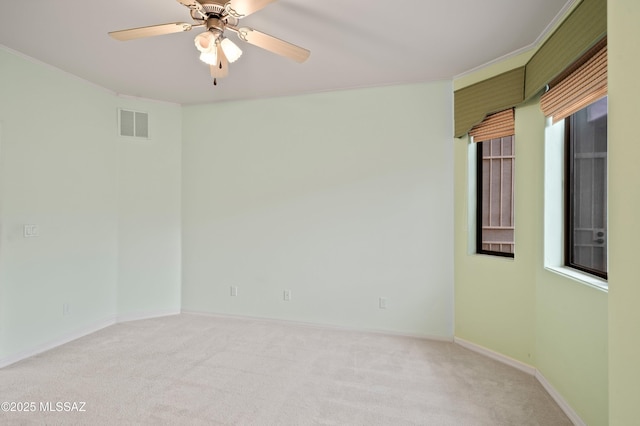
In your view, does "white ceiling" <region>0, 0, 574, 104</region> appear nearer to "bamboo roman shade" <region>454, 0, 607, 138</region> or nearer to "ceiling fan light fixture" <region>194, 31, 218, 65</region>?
"bamboo roman shade" <region>454, 0, 607, 138</region>

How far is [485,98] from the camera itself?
9.26 feet

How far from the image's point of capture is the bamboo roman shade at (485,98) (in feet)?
8.49

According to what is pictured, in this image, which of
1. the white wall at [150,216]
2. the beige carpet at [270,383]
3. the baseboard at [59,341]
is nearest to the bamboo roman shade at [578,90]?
the beige carpet at [270,383]

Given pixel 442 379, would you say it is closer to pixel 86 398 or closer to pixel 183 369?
pixel 183 369

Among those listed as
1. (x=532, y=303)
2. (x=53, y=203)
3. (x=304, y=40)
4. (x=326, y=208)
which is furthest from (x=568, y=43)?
(x=53, y=203)

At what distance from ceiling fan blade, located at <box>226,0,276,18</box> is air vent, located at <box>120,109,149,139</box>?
2.59m

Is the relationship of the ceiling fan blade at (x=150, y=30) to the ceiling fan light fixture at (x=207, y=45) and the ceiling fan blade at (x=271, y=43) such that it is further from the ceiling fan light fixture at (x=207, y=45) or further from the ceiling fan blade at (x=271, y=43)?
the ceiling fan blade at (x=271, y=43)

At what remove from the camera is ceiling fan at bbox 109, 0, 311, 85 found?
1704 mm

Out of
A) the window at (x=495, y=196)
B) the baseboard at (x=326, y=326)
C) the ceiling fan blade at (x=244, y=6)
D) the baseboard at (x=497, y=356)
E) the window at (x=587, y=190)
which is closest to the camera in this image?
the ceiling fan blade at (x=244, y=6)

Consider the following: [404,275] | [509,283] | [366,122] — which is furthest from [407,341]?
[366,122]

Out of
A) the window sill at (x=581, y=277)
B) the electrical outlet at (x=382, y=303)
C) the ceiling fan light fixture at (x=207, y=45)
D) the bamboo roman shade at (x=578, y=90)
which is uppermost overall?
the ceiling fan light fixture at (x=207, y=45)

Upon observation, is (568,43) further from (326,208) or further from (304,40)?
(326,208)

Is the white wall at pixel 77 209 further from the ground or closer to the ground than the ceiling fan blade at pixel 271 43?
closer to the ground

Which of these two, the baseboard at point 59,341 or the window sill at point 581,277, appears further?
the baseboard at point 59,341
